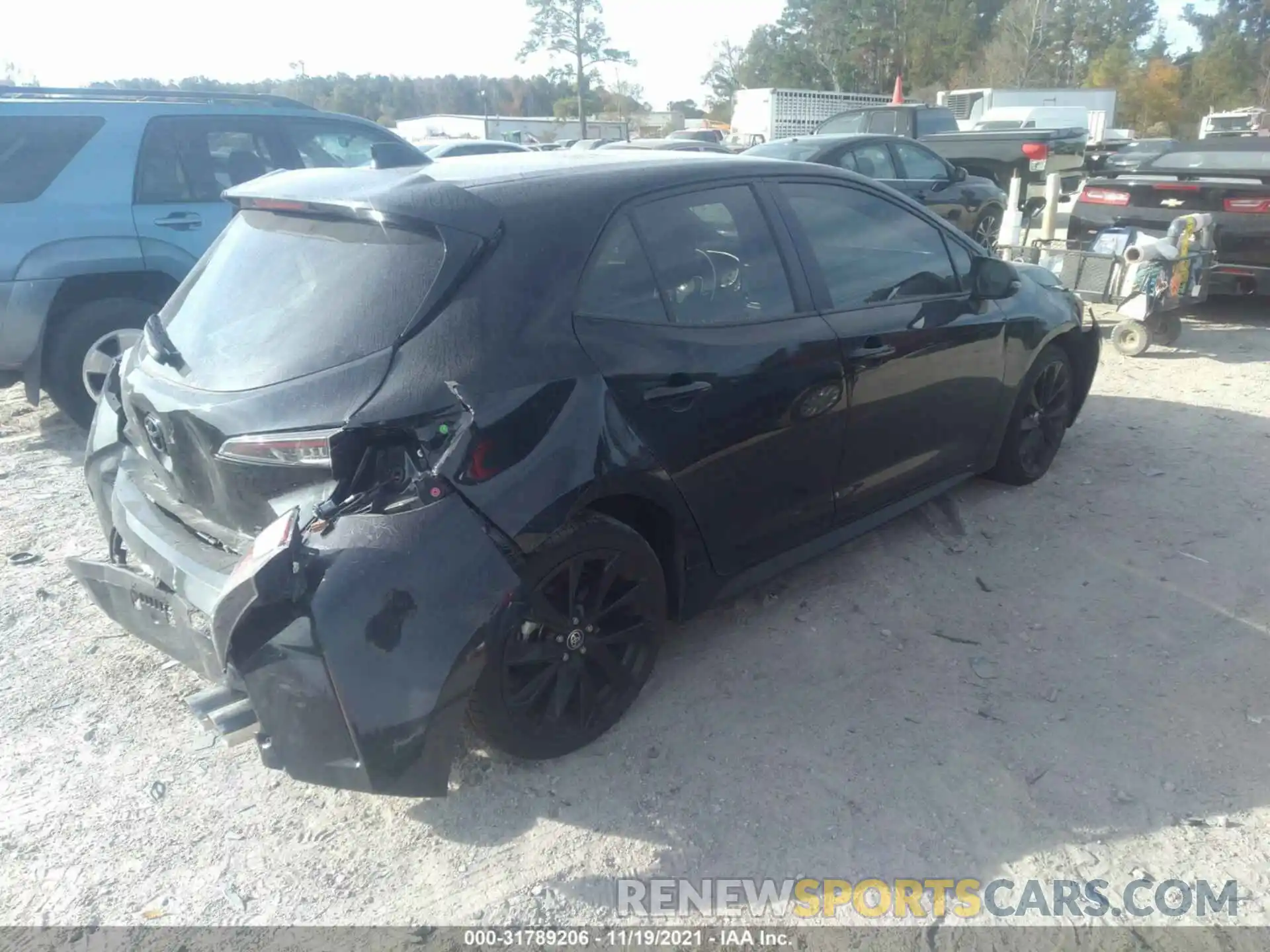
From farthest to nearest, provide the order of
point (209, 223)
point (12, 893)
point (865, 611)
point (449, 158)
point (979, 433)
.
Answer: point (209, 223) → point (979, 433) → point (865, 611) → point (449, 158) → point (12, 893)

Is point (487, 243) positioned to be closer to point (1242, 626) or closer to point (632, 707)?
point (632, 707)

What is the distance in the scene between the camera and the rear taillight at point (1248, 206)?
7371 mm

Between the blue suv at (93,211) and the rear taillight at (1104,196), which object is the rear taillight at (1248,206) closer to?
the rear taillight at (1104,196)

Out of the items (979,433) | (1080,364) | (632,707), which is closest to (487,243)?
(632,707)

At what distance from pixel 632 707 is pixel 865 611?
113 centimetres

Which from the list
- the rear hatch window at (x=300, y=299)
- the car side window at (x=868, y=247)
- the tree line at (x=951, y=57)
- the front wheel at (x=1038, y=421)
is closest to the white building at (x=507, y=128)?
the tree line at (x=951, y=57)

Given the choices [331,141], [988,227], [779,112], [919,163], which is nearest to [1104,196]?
[919,163]

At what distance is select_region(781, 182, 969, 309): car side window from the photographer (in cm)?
350

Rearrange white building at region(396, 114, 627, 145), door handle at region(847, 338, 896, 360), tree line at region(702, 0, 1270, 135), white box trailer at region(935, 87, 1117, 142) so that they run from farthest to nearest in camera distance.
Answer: tree line at region(702, 0, 1270, 135) < white building at region(396, 114, 627, 145) < white box trailer at region(935, 87, 1117, 142) < door handle at region(847, 338, 896, 360)

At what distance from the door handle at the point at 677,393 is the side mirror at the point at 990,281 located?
1761 millimetres

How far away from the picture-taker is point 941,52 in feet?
197

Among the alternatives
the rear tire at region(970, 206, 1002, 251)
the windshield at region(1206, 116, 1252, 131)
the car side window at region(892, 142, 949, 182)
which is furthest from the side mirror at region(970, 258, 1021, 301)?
the windshield at region(1206, 116, 1252, 131)

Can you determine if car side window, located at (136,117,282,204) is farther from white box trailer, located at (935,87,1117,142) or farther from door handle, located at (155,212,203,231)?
white box trailer, located at (935,87,1117,142)

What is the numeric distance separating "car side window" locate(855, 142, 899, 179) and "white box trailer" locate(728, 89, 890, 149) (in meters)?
19.8
